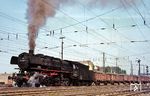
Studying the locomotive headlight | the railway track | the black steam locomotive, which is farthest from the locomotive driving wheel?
the railway track

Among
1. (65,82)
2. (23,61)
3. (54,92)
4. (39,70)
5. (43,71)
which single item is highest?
(23,61)

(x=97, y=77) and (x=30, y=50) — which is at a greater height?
(x=30, y=50)

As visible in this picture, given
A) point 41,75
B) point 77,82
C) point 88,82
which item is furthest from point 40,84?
point 88,82

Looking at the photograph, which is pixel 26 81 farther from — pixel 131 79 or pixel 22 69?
pixel 131 79

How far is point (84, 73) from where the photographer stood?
4441cm

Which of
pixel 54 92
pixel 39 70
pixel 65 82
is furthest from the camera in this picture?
pixel 65 82

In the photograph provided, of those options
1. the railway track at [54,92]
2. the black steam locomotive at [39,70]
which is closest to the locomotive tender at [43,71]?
the black steam locomotive at [39,70]

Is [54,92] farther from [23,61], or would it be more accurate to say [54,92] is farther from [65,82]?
[65,82]

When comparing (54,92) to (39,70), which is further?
(39,70)

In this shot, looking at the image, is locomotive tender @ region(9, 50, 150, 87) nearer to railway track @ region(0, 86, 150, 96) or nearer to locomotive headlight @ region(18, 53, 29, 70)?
locomotive headlight @ region(18, 53, 29, 70)

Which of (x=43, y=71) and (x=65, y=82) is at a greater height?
(x=43, y=71)

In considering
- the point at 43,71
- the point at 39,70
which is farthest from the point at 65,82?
the point at 39,70

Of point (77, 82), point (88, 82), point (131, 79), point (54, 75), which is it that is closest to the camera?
point (54, 75)

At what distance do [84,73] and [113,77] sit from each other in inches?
731
